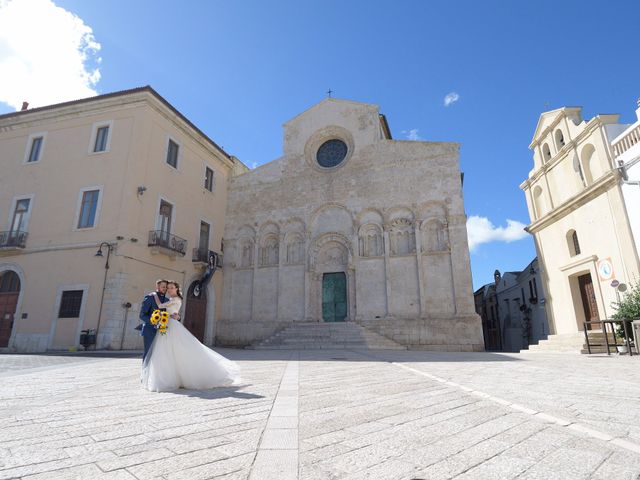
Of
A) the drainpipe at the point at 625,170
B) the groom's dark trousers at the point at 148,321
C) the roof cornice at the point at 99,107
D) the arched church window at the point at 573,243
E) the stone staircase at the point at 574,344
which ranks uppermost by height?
the roof cornice at the point at 99,107

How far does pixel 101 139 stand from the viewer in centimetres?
1852

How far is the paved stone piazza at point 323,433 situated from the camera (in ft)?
6.75

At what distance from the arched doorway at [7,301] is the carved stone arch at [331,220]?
591 inches

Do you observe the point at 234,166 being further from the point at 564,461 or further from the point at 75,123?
the point at 564,461

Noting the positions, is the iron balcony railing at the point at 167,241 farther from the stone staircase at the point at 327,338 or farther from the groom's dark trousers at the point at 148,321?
the groom's dark trousers at the point at 148,321

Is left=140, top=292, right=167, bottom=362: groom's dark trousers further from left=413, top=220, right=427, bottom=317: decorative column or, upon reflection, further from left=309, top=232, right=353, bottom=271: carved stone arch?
left=309, top=232, right=353, bottom=271: carved stone arch

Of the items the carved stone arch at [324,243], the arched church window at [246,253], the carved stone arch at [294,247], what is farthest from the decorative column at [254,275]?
the carved stone arch at [324,243]

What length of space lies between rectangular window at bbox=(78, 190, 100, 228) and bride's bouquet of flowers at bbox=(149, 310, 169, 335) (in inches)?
553

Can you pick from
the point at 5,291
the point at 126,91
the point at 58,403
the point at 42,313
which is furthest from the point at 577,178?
the point at 5,291

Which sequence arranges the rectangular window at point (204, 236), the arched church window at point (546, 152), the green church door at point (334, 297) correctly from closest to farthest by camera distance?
the arched church window at point (546, 152)
the green church door at point (334, 297)
the rectangular window at point (204, 236)

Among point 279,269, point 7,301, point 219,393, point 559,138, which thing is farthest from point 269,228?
point 219,393

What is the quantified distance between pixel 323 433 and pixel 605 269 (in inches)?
Answer: 647

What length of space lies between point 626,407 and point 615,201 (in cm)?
1354

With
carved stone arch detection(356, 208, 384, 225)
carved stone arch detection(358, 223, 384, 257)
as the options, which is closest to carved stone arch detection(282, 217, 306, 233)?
carved stone arch detection(356, 208, 384, 225)
